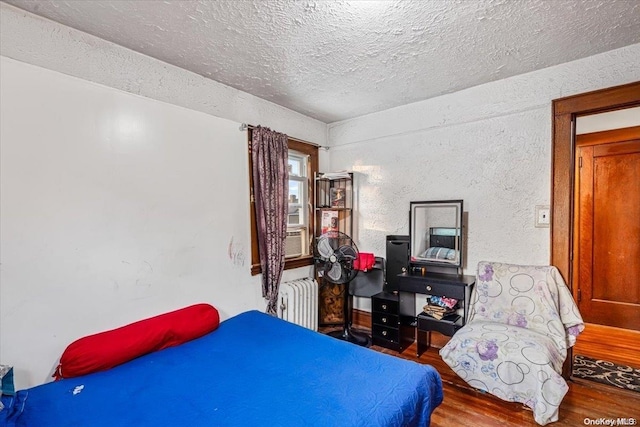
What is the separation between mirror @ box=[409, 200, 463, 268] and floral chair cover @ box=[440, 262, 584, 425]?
0.97 feet

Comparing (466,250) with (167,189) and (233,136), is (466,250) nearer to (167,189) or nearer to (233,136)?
(233,136)

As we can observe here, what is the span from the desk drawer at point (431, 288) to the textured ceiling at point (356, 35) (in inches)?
69.3

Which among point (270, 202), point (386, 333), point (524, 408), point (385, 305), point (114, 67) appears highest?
point (114, 67)

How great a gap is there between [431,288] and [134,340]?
2.28 m

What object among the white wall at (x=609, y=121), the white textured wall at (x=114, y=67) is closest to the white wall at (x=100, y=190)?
the white textured wall at (x=114, y=67)

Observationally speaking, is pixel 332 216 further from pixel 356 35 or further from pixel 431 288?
pixel 356 35

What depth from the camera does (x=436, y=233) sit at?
9.63 ft

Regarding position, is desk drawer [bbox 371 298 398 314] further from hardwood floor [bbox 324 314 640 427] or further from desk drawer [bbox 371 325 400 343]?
hardwood floor [bbox 324 314 640 427]

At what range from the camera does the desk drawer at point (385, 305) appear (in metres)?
2.98

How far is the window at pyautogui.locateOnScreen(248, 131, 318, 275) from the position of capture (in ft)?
10.9

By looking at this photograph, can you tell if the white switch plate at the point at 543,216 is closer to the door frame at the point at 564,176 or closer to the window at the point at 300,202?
the door frame at the point at 564,176

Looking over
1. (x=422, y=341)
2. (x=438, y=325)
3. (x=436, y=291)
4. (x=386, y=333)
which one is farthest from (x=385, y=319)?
(x=436, y=291)

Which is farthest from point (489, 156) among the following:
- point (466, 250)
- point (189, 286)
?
point (189, 286)

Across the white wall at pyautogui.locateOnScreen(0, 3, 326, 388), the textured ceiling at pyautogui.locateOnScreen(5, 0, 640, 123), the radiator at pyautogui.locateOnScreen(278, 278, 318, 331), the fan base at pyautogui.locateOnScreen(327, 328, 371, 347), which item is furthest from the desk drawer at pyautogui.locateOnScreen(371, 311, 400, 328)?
the textured ceiling at pyautogui.locateOnScreen(5, 0, 640, 123)
